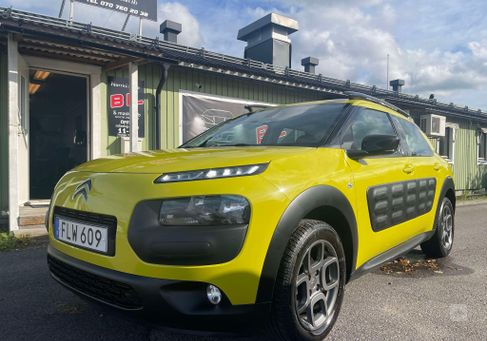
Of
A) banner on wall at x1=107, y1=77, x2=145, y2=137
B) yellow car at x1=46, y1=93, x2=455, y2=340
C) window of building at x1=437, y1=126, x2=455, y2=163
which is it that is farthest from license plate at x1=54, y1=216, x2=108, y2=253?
window of building at x1=437, y1=126, x2=455, y2=163

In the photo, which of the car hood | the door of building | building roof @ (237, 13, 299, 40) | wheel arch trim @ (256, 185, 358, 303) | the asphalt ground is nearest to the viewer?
wheel arch trim @ (256, 185, 358, 303)

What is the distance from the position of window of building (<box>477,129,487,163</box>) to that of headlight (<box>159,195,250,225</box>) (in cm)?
1745

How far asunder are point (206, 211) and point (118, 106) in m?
6.15

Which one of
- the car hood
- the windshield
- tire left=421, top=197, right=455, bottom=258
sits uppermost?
the windshield

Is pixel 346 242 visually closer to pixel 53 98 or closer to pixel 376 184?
pixel 376 184

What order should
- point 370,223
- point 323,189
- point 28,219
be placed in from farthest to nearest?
point 28,219 < point 370,223 < point 323,189

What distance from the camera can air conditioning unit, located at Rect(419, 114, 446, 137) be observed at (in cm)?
1345

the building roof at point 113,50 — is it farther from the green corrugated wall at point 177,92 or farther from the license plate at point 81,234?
the license plate at point 81,234

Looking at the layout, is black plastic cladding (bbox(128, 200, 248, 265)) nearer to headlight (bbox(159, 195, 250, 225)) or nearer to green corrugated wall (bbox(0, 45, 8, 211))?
headlight (bbox(159, 195, 250, 225))

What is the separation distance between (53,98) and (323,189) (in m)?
6.56

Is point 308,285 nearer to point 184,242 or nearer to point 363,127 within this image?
point 184,242

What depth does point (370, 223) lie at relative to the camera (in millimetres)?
2912

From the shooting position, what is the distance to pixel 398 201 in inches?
130

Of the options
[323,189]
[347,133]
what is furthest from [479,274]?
[323,189]
